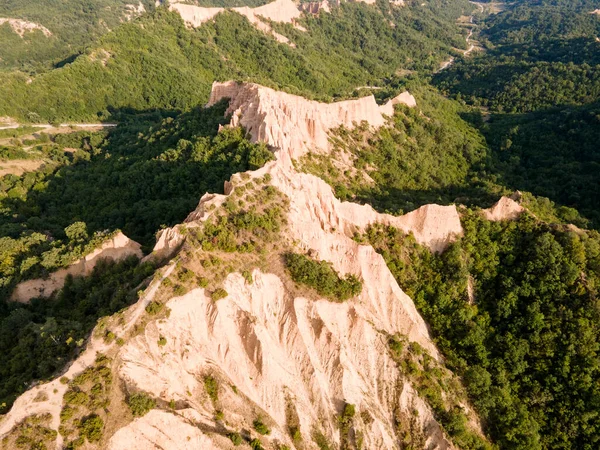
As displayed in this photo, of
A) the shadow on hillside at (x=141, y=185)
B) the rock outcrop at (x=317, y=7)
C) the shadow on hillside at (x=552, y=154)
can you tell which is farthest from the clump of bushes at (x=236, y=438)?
the rock outcrop at (x=317, y=7)

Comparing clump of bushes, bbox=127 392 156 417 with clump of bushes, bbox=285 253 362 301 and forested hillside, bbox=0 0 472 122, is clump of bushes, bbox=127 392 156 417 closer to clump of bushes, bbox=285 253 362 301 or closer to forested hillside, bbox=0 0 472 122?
clump of bushes, bbox=285 253 362 301

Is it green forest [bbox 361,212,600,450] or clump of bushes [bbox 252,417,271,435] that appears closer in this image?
clump of bushes [bbox 252,417,271,435]

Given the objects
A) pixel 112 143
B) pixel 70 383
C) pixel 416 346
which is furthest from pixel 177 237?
pixel 112 143

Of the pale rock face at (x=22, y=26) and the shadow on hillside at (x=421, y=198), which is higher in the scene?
the pale rock face at (x=22, y=26)

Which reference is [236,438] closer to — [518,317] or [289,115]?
[518,317]

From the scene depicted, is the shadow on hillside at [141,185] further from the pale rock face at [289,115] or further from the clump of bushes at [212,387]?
the clump of bushes at [212,387]

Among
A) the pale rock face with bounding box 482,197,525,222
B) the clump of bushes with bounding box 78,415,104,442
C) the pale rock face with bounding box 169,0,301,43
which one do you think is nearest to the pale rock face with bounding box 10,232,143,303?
the clump of bushes with bounding box 78,415,104,442
